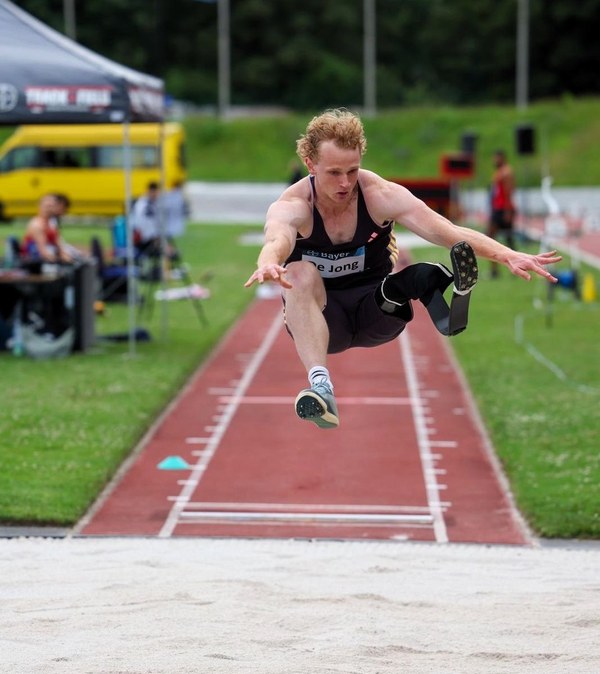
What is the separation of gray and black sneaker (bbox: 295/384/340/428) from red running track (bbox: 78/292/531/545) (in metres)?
2.39

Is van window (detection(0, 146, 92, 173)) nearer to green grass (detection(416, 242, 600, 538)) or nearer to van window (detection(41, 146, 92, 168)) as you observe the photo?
van window (detection(41, 146, 92, 168))

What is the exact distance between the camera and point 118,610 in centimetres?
646

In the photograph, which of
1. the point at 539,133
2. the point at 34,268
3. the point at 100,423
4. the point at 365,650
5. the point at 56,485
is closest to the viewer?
the point at 365,650

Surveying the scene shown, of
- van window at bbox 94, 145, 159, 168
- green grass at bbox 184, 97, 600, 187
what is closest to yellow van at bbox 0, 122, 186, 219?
van window at bbox 94, 145, 159, 168

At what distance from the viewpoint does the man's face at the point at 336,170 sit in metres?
5.84

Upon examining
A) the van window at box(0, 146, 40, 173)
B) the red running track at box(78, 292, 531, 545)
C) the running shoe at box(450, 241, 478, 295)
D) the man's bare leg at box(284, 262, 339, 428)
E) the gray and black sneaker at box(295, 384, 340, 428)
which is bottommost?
the red running track at box(78, 292, 531, 545)

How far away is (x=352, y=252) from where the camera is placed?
250 inches

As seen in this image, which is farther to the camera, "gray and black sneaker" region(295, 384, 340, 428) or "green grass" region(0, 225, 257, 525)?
"green grass" region(0, 225, 257, 525)

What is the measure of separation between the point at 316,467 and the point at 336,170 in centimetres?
445

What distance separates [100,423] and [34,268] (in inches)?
146

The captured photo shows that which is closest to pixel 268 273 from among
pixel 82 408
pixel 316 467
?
pixel 316 467

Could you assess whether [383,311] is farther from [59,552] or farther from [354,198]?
[59,552]

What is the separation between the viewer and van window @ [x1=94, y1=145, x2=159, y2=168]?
34031 mm

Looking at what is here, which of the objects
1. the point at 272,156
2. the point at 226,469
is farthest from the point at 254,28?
the point at 226,469
